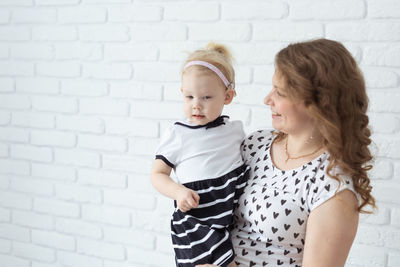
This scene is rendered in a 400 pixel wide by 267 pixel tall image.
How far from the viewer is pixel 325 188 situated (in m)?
1.27

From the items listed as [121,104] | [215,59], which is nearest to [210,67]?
[215,59]

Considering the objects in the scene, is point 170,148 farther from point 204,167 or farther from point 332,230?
point 332,230

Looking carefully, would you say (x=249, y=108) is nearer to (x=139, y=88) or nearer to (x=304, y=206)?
(x=139, y=88)

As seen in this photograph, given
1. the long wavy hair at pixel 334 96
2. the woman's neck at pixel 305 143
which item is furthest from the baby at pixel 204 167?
the long wavy hair at pixel 334 96

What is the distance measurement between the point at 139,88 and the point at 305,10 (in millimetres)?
894

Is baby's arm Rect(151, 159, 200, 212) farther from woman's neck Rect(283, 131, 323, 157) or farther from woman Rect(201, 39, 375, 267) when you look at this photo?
woman's neck Rect(283, 131, 323, 157)

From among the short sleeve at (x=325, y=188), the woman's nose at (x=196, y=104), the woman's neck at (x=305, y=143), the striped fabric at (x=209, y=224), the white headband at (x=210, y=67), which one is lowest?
the striped fabric at (x=209, y=224)

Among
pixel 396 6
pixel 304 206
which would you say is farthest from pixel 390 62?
pixel 304 206

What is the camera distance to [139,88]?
2.33m

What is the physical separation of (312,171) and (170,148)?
467mm

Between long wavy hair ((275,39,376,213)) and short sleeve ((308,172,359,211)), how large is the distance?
18 millimetres

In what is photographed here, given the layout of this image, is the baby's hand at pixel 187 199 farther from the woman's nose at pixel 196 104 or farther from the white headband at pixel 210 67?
the white headband at pixel 210 67

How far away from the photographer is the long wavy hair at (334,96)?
1.25m

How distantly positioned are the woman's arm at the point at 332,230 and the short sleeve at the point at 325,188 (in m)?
0.01
